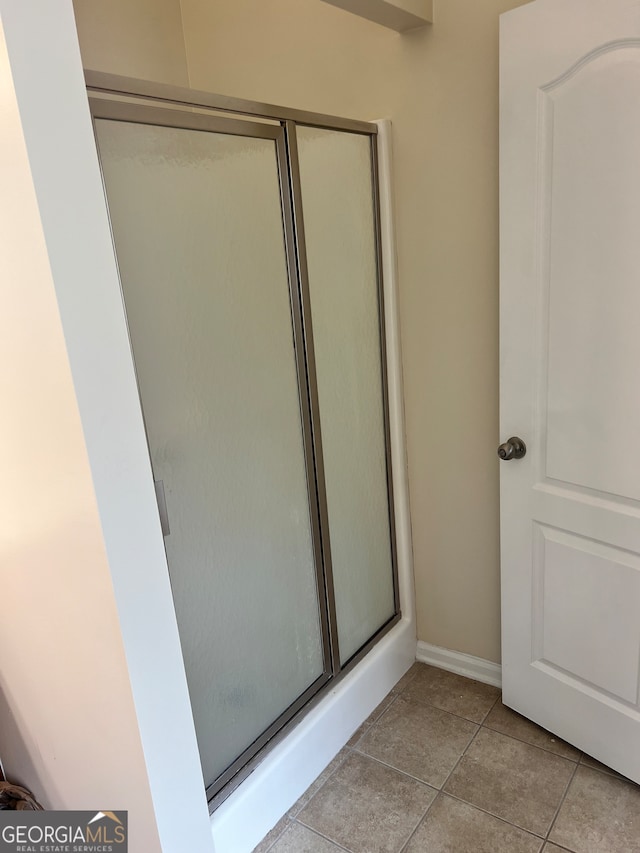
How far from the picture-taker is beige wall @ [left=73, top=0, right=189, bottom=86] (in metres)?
1.95

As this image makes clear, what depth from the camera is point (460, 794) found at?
5.71ft

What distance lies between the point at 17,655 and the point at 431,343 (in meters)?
1.43

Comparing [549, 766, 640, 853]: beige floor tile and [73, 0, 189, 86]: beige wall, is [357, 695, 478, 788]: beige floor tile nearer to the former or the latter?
[549, 766, 640, 853]: beige floor tile

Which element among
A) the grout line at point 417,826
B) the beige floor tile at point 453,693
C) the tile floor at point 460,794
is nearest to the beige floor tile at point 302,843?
the tile floor at point 460,794

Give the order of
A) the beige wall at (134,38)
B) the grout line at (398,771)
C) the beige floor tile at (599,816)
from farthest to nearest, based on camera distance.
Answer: the beige wall at (134,38), the grout line at (398,771), the beige floor tile at (599,816)

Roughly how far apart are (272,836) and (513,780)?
693 millimetres

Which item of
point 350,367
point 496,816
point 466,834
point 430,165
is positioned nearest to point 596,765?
point 496,816

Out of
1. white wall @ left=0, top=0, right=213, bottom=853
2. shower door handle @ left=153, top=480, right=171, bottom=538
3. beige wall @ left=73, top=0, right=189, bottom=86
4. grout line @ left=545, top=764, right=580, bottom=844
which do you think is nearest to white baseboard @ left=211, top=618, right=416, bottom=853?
white wall @ left=0, top=0, right=213, bottom=853

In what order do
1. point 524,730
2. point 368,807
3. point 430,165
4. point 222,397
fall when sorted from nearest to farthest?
point 222,397 → point 368,807 → point 430,165 → point 524,730

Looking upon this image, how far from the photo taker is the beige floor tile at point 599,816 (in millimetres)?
1558

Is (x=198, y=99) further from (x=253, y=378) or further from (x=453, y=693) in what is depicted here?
(x=453, y=693)

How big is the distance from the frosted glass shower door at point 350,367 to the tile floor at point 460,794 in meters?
0.32

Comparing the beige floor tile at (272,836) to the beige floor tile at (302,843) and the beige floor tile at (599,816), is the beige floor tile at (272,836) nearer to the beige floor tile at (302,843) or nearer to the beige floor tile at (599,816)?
the beige floor tile at (302,843)

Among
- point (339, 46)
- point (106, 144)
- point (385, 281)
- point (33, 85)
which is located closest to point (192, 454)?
point (106, 144)
